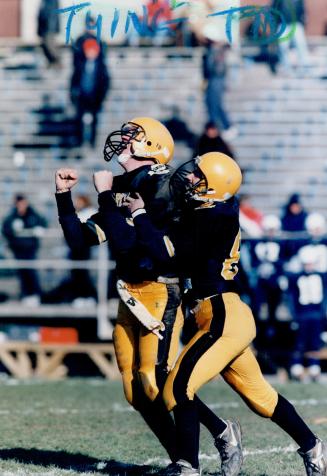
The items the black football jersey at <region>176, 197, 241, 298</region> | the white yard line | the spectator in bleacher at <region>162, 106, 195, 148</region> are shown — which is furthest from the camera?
the spectator in bleacher at <region>162, 106, 195, 148</region>

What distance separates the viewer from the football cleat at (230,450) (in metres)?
5.96

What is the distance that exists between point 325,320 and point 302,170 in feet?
12.4

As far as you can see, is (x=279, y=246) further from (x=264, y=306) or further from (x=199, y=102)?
(x=199, y=102)

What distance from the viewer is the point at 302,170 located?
16.0 meters

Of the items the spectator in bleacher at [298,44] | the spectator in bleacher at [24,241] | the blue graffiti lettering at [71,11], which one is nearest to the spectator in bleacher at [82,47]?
the spectator in bleacher at [24,241]

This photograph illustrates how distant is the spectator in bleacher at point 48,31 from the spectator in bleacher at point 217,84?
2837 mm

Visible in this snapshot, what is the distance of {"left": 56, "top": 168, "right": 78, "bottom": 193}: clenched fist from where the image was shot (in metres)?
5.91

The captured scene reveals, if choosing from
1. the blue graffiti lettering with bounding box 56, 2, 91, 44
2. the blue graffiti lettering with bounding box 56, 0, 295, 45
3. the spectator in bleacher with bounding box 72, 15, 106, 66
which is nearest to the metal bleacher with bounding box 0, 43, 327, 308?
the spectator in bleacher with bounding box 72, 15, 106, 66

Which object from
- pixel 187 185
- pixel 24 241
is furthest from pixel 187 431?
pixel 24 241

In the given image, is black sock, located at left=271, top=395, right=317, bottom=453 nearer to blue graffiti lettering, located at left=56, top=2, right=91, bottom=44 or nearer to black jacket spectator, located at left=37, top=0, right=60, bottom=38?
blue graffiti lettering, located at left=56, top=2, right=91, bottom=44

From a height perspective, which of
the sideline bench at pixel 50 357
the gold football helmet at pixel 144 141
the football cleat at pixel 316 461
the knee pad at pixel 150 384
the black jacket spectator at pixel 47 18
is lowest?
the sideline bench at pixel 50 357

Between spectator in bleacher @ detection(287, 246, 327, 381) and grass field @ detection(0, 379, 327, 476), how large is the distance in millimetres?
1044

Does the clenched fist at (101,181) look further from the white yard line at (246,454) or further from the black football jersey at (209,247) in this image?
the white yard line at (246,454)

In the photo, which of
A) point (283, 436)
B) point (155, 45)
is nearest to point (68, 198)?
point (283, 436)
